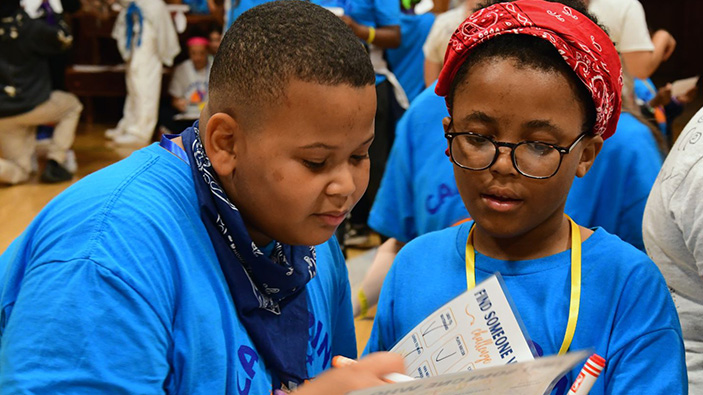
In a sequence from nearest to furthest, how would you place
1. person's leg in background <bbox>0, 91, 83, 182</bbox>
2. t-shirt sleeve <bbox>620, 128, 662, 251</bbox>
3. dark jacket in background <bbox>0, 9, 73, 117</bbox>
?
t-shirt sleeve <bbox>620, 128, 662, 251</bbox> < dark jacket in background <bbox>0, 9, 73, 117</bbox> < person's leg in background <bbox>0, 91, 83, 182</bbox>

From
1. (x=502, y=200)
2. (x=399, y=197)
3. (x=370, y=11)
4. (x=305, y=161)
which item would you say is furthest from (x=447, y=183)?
(x=370, y=11)

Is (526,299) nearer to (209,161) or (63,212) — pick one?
(209,161)

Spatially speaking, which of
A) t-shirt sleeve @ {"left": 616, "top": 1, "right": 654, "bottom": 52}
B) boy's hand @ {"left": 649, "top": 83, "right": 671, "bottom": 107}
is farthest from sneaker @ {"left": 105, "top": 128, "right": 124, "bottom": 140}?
t-shirt sleeve @ {"left": 616, "top": 1, "right": 654, "bottom": 52}

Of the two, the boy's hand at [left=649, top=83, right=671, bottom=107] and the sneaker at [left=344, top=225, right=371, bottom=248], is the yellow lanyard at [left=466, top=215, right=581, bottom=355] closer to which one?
the boy's hand at [left=649, top=83, right=671, bottom=107]

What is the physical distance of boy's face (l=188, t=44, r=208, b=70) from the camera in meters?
8.35

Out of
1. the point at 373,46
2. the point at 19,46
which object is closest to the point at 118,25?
the point at 19,46

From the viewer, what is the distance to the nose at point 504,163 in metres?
1.23

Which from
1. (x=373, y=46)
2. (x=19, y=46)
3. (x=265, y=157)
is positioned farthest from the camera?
(x=19, y=46)

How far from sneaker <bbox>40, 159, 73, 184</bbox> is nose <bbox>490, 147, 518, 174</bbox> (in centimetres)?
593

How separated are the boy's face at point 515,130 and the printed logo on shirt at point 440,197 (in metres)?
0.87

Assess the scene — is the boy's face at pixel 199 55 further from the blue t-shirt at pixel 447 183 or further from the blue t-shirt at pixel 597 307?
the blue t-shirt at pixel 597 307

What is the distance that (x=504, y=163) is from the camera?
1.23m

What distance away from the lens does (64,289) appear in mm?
941

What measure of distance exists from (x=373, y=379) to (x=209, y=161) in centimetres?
40
